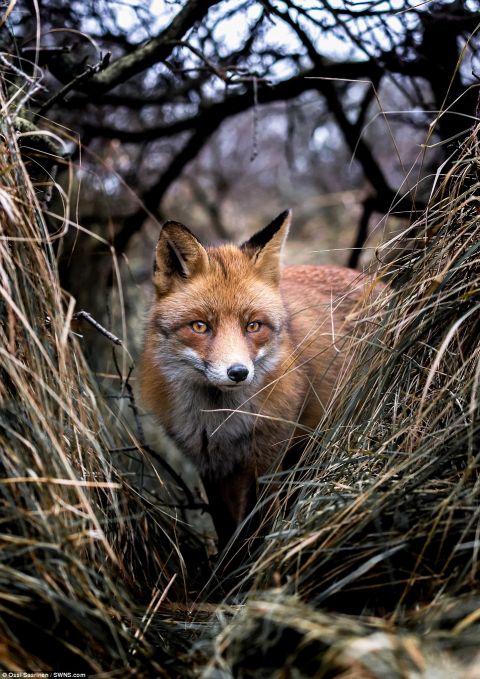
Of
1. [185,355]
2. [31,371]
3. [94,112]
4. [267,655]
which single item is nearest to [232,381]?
[185,355]

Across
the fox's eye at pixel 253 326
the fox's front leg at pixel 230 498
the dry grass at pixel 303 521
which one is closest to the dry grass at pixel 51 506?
the dry grass at pixel 303 521

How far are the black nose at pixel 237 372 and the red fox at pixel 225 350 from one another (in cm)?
16

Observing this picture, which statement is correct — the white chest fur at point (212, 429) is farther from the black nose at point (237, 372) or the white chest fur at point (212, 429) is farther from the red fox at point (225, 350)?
the black nose at point (237, 372)

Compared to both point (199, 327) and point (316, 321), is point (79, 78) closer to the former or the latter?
point (199, 327)

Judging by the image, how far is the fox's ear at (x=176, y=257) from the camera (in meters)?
3.24

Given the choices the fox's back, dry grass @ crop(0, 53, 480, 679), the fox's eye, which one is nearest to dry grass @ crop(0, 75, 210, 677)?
dry grass @ crop(0, 53, 480, 679)

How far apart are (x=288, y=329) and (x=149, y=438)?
97.5 inches

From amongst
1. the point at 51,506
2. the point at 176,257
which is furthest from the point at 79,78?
the point at 51,506

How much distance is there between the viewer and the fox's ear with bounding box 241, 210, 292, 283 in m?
3.44

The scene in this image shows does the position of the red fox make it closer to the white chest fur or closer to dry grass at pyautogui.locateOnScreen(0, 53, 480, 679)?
the white chest fur

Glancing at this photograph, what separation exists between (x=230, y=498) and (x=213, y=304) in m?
1.20

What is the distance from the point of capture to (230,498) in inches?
145

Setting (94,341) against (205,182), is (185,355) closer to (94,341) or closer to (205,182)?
(94,341)

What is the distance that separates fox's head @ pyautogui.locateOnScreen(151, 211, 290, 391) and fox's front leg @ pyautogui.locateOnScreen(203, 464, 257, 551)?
52 cm
